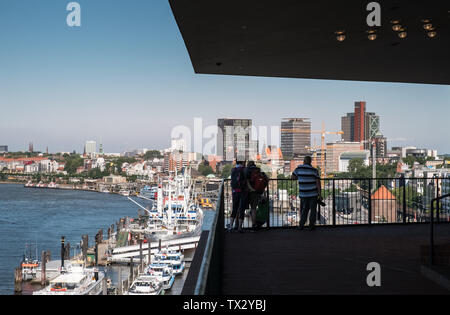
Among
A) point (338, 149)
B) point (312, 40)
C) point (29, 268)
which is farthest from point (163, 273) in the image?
point (338, 149)

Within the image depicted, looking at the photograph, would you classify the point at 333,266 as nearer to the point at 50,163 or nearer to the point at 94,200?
the point at 94,200

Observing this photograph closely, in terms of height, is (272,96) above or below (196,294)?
above

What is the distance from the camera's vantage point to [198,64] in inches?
319

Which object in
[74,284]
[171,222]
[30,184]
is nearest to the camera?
[74,284]

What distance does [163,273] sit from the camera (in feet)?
152

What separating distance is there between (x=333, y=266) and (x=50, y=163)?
142 metres

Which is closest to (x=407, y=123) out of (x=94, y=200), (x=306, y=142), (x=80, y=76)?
(x=306, y=142)

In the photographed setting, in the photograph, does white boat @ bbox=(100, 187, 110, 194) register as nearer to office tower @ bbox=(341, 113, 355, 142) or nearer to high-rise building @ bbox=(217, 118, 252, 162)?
high-rise building @ bbox=(217, 118, 252, 162)

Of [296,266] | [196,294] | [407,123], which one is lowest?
[296,266]

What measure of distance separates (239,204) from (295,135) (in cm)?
9305

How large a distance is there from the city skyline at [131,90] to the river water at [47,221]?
1845 cm

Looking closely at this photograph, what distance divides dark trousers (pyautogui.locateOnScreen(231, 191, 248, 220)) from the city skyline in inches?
3499

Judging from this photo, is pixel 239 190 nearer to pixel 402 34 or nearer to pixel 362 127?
pixel 402 34

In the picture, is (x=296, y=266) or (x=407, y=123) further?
(x=407, y=123)
